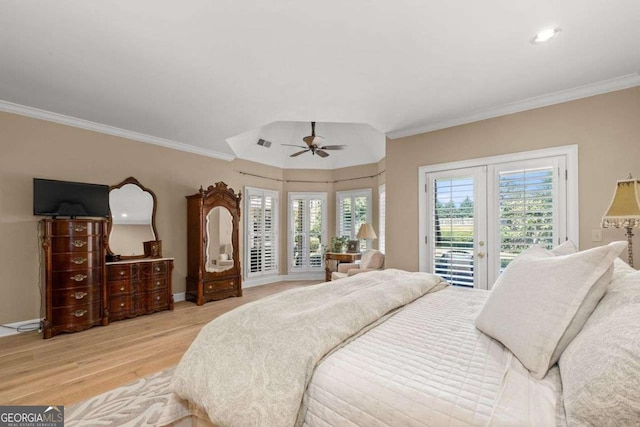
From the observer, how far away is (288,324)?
4.57 feet

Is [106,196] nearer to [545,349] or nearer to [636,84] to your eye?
[545,349]

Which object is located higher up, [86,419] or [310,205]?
[310,205]

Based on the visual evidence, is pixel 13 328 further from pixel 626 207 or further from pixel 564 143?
pixel 564 143

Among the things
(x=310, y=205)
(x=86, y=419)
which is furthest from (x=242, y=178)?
(x=86, y=419)

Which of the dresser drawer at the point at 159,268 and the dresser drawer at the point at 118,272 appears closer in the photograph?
the dresser drawer at the point at 118,272

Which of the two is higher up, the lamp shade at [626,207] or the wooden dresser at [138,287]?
the lamp shade at [626,207]

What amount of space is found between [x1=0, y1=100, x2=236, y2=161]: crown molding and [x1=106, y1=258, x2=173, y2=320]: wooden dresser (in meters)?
1.87

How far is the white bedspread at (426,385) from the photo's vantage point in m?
0.88

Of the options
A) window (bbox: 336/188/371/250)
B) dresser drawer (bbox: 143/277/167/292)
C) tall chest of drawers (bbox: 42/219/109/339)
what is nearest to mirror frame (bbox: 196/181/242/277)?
dresser drawer (bbox: 143/277/167/292)

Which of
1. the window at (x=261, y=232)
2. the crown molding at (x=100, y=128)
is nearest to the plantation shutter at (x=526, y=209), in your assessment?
the window at (x=261, y=232)

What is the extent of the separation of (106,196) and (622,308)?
503cm

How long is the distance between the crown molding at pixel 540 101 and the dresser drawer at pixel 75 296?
15.0 feet

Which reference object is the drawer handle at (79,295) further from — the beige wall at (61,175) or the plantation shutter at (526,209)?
the plantation shutter at (526,209)

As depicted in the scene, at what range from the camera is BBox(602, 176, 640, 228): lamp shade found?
230 cm
